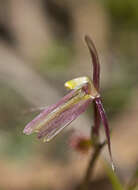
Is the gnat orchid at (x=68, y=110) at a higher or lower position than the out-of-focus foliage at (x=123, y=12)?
lower

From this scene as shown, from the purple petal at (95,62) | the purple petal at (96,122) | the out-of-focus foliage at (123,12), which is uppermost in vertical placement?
the out-of-focus foliage at (123,12)

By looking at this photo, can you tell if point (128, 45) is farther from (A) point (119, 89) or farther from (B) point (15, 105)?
(B) point (15, 105)

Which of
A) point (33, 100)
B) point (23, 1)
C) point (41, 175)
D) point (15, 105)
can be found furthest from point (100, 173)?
point (23, 1)

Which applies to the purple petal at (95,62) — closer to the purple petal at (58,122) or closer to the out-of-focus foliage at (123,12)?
the purple petal at (58,122)

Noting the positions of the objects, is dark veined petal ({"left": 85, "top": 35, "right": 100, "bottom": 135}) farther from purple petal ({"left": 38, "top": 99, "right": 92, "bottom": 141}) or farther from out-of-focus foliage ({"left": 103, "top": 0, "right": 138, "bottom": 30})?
out-of-focus foliage ({"left": 103, "top": 0, "right": 138, "bottom": 30})

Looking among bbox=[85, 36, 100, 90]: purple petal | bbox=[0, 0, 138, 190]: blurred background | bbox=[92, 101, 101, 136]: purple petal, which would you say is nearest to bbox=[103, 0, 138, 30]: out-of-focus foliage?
bbox=[0, 0, 138, 190]: blurred background

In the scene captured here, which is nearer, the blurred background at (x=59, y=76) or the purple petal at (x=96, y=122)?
the purple petal at (x=96, y=122)

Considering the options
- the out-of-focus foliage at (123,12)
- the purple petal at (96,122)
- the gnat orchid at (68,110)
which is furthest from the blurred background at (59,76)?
the gnat orchid at (68,110)

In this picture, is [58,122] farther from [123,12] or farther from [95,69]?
[123,12]
